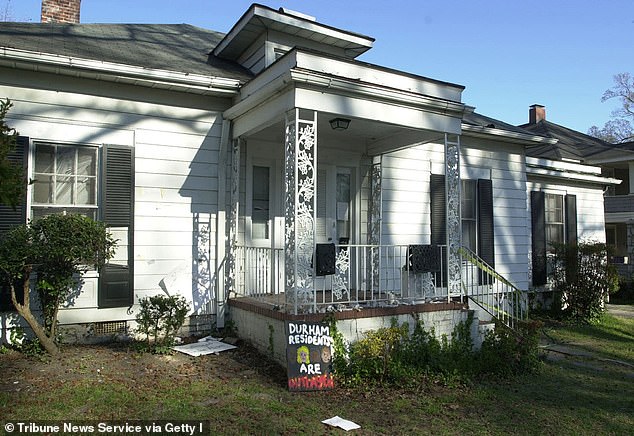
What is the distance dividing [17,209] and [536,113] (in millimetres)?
21343

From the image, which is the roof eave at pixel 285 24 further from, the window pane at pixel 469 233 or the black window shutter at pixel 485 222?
the window pane at pixel 469 233

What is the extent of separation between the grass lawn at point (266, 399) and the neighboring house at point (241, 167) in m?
0.85

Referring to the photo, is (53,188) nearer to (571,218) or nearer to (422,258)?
(422,258)

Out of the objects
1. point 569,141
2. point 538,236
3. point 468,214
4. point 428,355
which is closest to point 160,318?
point 428,355

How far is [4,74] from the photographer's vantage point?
243 inches

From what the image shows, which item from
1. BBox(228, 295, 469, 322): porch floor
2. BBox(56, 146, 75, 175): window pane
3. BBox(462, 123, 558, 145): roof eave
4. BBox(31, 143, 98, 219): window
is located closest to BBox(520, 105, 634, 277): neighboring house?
BBox(462, 123, 558, 145): roof eave

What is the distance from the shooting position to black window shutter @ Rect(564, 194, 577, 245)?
39.3 ft

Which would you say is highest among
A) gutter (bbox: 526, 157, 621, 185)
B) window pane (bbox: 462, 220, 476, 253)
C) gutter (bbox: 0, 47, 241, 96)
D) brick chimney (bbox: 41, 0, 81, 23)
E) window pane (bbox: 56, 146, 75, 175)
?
brick chimney (bbox: 41, 0, 81, 23)

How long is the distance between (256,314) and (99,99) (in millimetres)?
3622

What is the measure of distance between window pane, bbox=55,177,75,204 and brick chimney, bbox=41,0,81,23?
4.63 metres

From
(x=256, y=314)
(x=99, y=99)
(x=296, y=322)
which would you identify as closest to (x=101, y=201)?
(x=99, y=99)

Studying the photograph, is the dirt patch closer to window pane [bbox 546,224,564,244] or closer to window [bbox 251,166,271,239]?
window [bbox 251,166,271,239]

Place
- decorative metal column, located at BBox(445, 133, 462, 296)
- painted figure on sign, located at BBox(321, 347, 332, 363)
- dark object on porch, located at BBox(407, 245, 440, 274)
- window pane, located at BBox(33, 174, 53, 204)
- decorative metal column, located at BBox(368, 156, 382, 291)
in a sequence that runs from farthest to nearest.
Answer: decorative metal column, located at BBox(368, 156, 382, 291)
decorative metal column, located at BBox(445, 133, 462, 296)
dark object on porch, located at BBox(407, 245, 440, 274)
window pane, located at BBox(33, 174, 53, 204)
painted figure on sign, located at BBox(321, 347, 332, 363)

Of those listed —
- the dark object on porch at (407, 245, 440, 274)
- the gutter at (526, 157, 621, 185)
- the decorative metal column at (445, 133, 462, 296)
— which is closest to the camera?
the dark object on porch at (407, 245, 440, 274)
